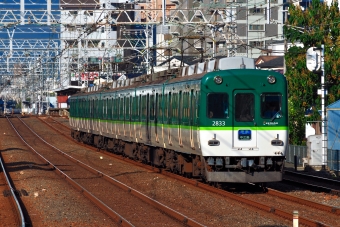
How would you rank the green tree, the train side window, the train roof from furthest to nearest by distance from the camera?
the green tree < the train side window < the train roof

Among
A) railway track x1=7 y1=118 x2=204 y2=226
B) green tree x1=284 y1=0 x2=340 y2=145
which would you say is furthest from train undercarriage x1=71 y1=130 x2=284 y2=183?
green tree x1=284 y1=0 x2=340 y2=145

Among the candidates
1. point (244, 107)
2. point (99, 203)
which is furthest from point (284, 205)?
point (99, 203)

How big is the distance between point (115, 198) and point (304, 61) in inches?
734

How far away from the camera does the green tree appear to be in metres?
33.4

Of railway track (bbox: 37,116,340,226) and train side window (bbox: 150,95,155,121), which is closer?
railway track (bbox: 37,116,340,226)

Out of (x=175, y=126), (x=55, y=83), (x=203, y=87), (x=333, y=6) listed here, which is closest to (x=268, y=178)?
(x=203, y=87)

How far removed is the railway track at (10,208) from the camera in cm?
1376

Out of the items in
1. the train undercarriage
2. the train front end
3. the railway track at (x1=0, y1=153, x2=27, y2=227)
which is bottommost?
the railway track at (x1=0, y1=153, x2=27, y2=227)

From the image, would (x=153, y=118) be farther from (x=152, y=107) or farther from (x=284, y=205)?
(x=284, y=205)

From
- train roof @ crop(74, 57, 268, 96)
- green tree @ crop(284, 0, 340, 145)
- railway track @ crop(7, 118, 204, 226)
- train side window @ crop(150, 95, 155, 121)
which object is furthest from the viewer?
green tree @ crop(284, 0, 340, 145)

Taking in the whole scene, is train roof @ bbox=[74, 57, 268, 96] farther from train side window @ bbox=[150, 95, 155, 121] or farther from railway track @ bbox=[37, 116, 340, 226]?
railway track @ bbox=[37, 116, 340, 226]

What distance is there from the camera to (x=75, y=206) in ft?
52.0

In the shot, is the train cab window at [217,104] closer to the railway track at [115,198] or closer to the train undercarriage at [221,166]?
the train undercarriage at [221,166]

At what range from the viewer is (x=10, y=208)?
15.8m
